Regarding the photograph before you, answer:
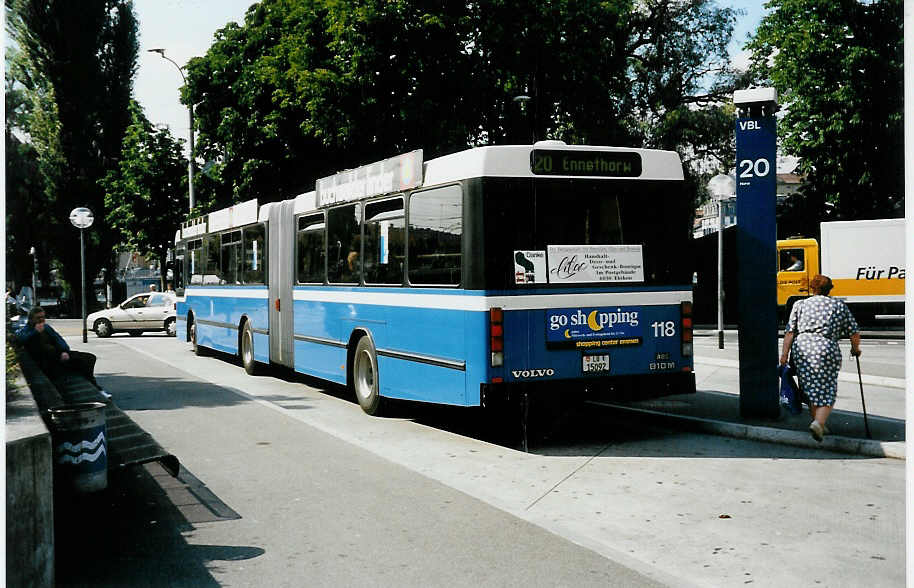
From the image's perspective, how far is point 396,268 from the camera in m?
10.5

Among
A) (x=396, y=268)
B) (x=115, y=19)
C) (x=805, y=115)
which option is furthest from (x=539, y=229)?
(x=805, y=115)

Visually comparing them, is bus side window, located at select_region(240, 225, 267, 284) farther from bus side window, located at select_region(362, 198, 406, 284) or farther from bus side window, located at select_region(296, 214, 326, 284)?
bus side window, located at select_region(362, 198, 406, 284)

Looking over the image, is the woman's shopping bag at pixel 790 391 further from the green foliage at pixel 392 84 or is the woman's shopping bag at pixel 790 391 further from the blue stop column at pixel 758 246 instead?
the green foliage at pixel 392 84

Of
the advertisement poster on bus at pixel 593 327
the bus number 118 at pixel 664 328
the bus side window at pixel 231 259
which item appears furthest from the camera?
the bus side window at pixel 231 259

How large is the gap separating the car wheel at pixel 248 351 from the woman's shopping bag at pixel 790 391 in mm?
9456

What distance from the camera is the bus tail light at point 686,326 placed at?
9.62 m

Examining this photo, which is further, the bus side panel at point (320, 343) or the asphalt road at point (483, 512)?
the bus side panel at point (320, 343)

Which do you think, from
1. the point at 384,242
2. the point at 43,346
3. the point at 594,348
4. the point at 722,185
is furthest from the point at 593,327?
the point at 722,185

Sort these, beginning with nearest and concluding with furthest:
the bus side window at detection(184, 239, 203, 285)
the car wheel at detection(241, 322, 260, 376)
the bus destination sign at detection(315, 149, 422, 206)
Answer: the bus destination sign at detection(315, 149, 422, 206)
the car wheel at detection(241, 322, 260, 376)
the bus side window at detection(184, 239, 203, 285)

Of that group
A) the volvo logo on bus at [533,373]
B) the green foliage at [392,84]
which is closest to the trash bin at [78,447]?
the volvo logo on bus at [533,373]

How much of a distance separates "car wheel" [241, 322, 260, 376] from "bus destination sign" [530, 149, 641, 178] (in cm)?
842

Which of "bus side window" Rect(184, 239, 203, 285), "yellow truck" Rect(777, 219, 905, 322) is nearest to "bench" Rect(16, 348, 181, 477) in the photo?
"bus side window" Rect(184, 239, 203, 285)

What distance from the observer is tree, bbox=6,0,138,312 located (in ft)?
86.4

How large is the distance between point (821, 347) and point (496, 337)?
2.99 m
